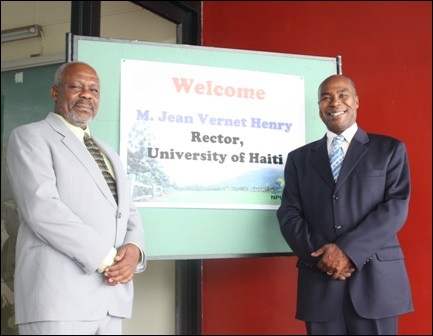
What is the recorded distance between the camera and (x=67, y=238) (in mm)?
1965

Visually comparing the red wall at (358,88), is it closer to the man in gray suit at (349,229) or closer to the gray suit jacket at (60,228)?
the man in gray suit at (349,229)

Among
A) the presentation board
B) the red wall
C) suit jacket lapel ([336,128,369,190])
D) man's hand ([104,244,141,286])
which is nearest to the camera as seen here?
man's hand ([104,244,141,286])

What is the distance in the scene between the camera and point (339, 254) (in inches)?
95.3

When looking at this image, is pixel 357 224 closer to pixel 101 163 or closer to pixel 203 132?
pixel 203 132

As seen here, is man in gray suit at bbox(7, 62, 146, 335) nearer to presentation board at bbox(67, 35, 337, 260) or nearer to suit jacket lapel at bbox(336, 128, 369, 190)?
presentation board at bbox(67, 35, 337, 260)

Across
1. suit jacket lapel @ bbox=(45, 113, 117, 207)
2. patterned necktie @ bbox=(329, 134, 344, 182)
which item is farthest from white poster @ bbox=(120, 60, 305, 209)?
suit jacket lapel @ bbox=(45, 113, 117, 207)

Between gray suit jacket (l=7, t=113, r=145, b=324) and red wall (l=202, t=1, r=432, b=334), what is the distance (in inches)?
78.3

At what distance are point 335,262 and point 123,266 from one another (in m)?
0.86

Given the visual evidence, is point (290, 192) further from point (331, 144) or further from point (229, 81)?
point (229, 81)

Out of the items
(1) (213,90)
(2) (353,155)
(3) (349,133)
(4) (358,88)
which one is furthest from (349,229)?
(4) (358,88)

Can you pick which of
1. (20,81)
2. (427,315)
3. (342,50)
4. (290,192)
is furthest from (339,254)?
(20,81)

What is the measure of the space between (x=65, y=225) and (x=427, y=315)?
8.23 feet

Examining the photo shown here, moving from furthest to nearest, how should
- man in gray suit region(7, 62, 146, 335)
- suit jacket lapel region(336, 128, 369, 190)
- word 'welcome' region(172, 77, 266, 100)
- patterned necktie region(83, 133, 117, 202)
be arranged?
word 'welcome' region(172, 77, 266, 100)
suit jacket lapel region(336, 128, 369, 190)
patterned necktie region(83, 133, 117, 202)
man in gray suit region(7, 62, 146, 335)

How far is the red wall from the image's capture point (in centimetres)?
369
